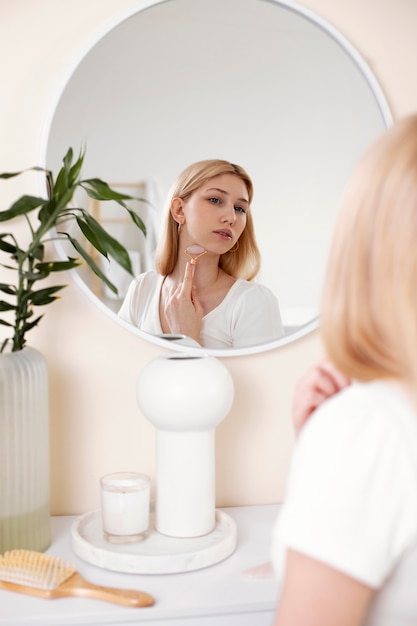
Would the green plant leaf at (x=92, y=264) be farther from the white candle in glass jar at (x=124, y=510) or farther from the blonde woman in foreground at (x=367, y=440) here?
the blonde woman in foreground at (x=367, y=440)

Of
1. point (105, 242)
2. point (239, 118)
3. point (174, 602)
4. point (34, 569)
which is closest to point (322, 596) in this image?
point (174, 602)

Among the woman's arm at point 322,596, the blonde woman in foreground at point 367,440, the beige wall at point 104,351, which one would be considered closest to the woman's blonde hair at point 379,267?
the blonde woman in foreground at point 367,440

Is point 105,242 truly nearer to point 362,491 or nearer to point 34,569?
point 34,569

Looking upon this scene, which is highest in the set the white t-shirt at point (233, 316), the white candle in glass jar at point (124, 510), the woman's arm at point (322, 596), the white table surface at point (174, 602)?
the white t-shirt at point (233, 316)

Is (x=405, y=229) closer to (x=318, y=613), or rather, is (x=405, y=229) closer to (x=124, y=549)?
(x=318, y=613)

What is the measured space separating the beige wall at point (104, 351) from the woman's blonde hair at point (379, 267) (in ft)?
2.54

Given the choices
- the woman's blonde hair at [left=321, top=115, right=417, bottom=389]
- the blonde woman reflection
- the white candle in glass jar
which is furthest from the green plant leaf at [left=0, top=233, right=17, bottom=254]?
the woman's blonde hair at [left=321, top=115, right=417, bottom=389]

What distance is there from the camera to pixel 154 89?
1.30 metres

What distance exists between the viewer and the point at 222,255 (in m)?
1.35

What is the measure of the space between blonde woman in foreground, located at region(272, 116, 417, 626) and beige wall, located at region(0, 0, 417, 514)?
2.57 ft

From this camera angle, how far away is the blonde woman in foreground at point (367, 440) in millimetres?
572

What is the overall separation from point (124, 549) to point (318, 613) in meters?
0.62

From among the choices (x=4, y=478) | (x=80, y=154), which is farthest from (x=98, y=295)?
(x=4, y=478)

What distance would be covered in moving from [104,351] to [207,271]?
0.23 m
